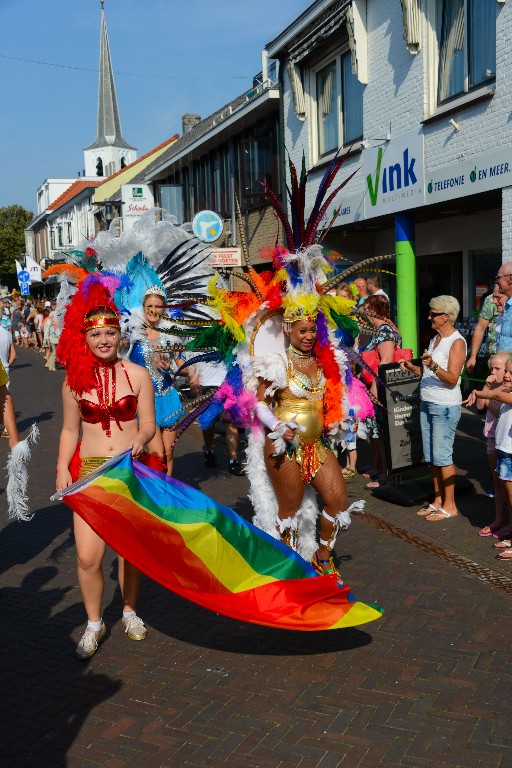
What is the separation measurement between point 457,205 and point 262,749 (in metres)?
10.0

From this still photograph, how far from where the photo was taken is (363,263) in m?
5.10

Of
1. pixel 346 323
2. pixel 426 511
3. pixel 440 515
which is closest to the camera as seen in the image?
pixel 346 323

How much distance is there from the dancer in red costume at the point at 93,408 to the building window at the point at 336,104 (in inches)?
420

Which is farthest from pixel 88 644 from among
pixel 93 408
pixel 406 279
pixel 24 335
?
pixel 24 335

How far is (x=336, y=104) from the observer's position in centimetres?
1495

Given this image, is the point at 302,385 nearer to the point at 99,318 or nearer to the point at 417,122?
the point at 99,318

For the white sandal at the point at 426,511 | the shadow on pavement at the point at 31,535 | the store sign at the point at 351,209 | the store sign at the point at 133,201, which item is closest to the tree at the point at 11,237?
the store sign at the point at 133,201

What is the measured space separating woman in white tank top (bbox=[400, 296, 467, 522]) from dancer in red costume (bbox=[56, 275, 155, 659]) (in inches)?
113

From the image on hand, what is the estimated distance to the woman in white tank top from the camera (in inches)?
251

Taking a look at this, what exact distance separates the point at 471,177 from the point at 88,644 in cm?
846

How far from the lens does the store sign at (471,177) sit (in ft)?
32.5

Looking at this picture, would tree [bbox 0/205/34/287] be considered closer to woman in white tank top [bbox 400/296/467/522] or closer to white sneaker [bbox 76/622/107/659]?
woman in white tank top [bbox 400/296/467/522]

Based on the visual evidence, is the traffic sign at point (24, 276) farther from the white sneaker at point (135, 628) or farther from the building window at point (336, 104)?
the white sneaker at point (135, 628)

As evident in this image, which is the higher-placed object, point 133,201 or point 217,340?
point 133,201
